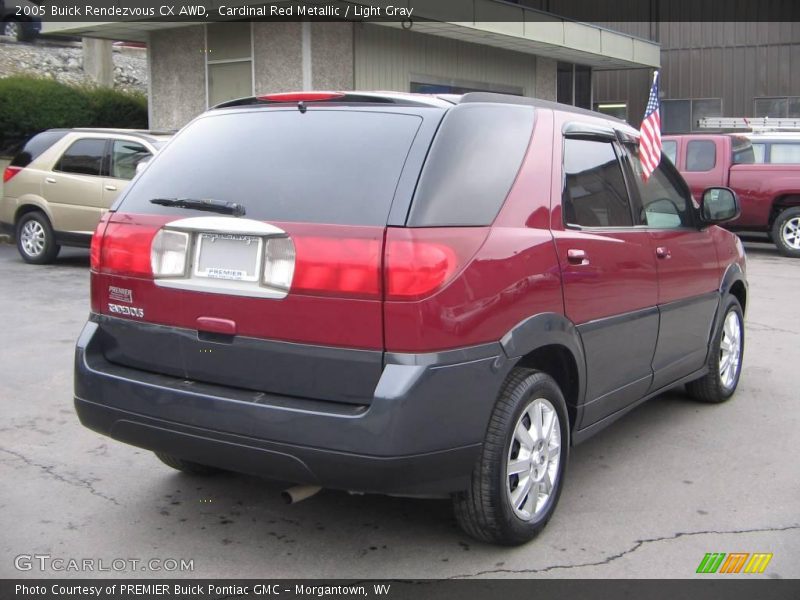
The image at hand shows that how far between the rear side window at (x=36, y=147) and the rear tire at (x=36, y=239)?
734 millimetres

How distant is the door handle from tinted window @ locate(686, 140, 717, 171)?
11.8 metres

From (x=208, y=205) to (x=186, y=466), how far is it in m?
1.46

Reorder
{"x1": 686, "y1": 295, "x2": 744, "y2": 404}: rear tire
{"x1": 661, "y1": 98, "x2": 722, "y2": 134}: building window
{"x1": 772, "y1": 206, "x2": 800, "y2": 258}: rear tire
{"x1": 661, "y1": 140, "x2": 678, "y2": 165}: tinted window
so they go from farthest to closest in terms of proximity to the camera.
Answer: {"x1": 661, "y1": 98, "x2": 722, "y2": 134}: building window, {"x1": 661, "y1": 140, "x2": 678, "y2": 165}: tinted window, {"x1": 772, "y1": 206, "x2": 800, "y2": 258}: rear tire, {"x1": 686, "y1": 295, "x2": 744, "y2": 404}: rear tire

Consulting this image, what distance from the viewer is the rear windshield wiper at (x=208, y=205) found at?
3537 millimetres

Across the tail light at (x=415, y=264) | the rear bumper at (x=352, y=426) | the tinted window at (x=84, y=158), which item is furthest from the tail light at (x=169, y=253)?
the tinted window at (x=84, y=158)

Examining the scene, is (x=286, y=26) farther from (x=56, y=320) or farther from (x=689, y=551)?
(x=689, y=551)

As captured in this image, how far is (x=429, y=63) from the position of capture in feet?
59.1

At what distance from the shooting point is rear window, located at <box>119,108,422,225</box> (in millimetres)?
3395

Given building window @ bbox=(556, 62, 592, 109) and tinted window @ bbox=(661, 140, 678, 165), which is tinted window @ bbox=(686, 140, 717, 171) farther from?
building window @ bbox=(556, 62, 592, 109)

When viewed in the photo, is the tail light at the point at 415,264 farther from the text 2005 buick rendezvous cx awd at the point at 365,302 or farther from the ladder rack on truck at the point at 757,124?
the ladder rack on truck at the point at 757,124

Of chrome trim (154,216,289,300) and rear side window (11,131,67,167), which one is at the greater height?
rear side window (11,131,67,167)

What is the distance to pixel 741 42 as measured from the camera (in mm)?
25906

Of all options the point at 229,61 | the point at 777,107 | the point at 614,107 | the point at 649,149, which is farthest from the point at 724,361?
the point at 614,107

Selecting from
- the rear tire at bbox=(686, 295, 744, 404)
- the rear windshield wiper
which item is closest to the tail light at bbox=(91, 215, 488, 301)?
the rear windshield wiper
